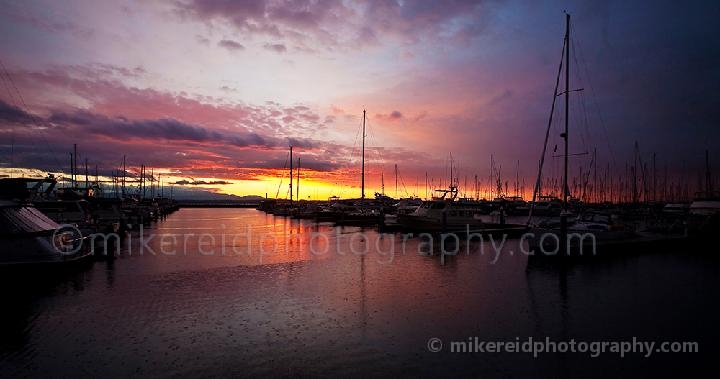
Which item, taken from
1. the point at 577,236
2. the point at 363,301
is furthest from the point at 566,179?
the point at 363,301

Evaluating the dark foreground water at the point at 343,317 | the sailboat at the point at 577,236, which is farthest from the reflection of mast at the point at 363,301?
the sailboat at the point at 577,236

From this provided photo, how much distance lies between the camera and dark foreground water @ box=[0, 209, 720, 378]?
34.0ft

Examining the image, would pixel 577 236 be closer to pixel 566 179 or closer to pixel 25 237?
pixel 566 179

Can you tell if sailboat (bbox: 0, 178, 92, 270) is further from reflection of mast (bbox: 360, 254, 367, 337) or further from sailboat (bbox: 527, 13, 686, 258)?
sailboat (bbox: 527, 13, 686, 258)

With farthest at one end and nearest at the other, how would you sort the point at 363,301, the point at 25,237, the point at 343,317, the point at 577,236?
the point at 577,236
the point at 25,237
the point at 363,301
the point at 343,317

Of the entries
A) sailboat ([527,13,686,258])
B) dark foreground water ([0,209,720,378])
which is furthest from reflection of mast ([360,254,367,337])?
sailboat ([527,13,686,258])

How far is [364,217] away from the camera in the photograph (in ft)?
225

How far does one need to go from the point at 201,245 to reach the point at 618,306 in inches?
1155

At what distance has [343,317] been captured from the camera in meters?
14.3

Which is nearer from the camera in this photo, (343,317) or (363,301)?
(343,317)

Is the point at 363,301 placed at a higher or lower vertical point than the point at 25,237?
lower

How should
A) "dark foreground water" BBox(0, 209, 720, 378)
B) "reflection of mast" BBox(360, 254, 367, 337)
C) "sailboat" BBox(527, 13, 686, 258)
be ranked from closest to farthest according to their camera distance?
"dark foreground water" BBox(0, 209, 720, 378) < "reflection of mast" BBox(360, 254, 367, 337) < "sailboat" BBox(527, 13, 686, 258)

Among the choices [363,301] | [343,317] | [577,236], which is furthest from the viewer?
[577,236]

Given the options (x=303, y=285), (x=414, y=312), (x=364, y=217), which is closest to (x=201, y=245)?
(x=303, y=285)
